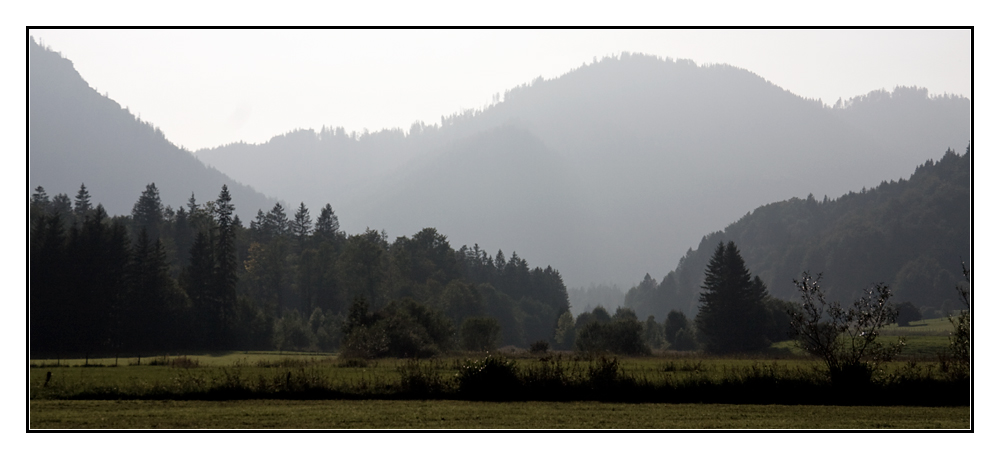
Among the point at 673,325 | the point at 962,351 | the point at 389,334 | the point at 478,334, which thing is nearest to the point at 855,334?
the point at 962,351

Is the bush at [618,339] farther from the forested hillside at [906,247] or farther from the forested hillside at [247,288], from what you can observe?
the forested hillside at [906,247]

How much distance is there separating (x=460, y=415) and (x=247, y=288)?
114334mm

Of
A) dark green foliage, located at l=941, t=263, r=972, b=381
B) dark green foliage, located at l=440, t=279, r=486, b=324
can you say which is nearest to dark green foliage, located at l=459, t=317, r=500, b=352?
dark green foliage, located at l=440, t=279, r=486, b=324

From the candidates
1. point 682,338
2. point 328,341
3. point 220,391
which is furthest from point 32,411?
point 682,338

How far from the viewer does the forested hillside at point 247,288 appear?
6969cm

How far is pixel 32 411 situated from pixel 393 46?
1951 centimetres

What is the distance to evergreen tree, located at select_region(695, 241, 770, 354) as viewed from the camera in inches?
3856

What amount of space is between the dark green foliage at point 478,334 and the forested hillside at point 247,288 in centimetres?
58

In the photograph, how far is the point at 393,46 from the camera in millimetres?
29625

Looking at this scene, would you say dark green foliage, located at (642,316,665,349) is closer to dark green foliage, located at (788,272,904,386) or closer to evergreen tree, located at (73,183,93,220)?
dark green foliage, located at (788,272,904,386)

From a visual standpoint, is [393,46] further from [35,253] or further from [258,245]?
[258,245]

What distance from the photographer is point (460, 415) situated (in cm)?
2209

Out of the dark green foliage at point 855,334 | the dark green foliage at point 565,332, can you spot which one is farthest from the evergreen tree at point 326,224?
the dark green foliage at point 855,334

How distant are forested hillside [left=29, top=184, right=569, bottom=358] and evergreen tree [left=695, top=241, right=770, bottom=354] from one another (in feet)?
109
